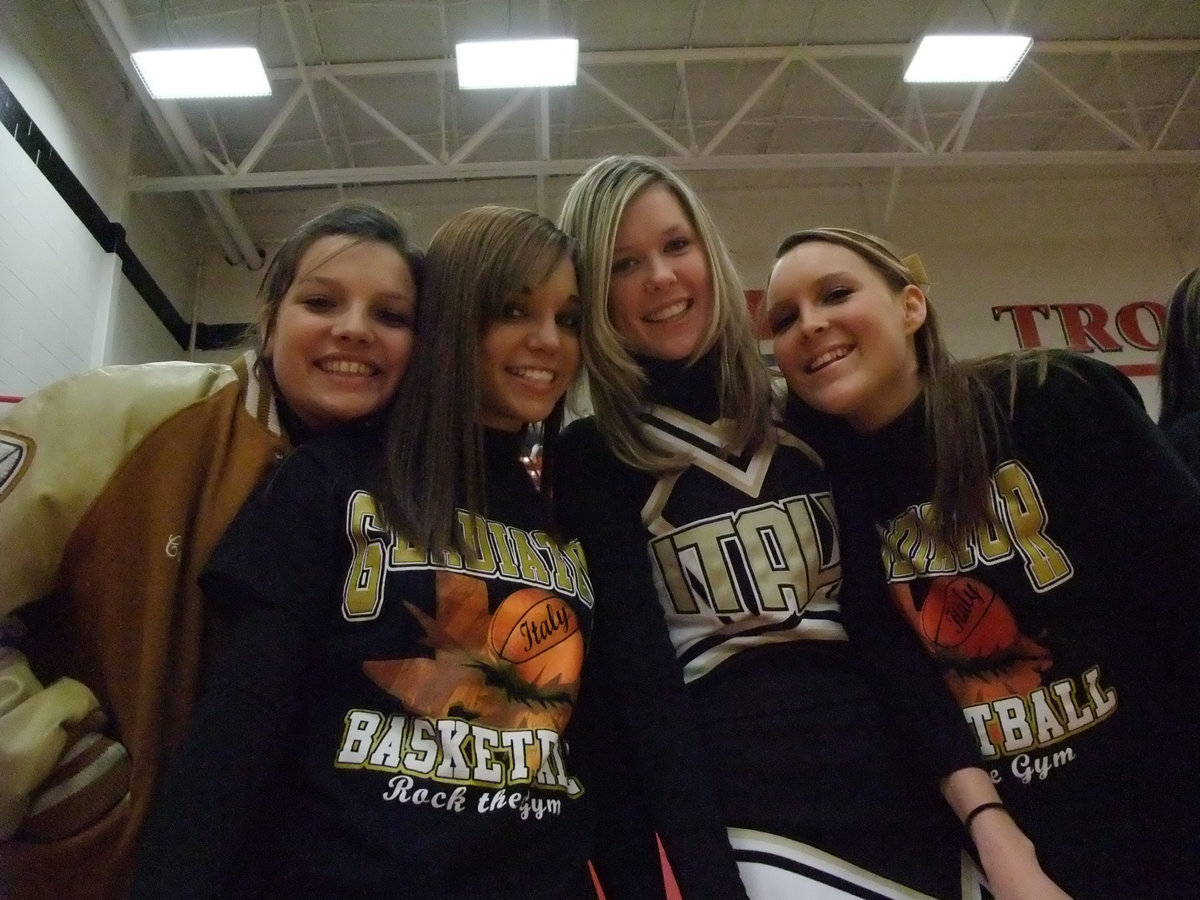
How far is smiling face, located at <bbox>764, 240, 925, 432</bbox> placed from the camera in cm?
126

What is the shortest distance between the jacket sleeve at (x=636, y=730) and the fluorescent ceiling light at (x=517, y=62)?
340cm

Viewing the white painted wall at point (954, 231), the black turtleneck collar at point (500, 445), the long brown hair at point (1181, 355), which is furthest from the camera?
the white painted wall at point (954, 231)

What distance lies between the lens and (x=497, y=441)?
4.06 feet

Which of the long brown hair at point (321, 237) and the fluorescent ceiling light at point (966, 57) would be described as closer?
the long brown hair at point (321, 237)

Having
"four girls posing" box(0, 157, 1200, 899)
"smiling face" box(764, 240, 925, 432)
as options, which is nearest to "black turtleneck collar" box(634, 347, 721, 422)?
"four girls posing" box(0, 157, 1200, 899)

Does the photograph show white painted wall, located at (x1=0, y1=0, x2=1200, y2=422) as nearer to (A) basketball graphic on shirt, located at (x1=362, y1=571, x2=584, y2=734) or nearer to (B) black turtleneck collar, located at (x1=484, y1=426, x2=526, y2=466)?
(B) black turtleneck collar, located at (x1=484, y1=426, x2=526, y2=466)

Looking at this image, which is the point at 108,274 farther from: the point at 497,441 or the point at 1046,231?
the point at 1046,231

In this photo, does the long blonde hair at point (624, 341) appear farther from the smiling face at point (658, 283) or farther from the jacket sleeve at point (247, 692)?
the jacket sleeve at point (247, 692)

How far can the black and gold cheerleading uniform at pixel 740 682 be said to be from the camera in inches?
38.5

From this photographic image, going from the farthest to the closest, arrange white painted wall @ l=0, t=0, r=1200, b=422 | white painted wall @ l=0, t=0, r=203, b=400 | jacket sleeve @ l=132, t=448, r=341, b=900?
white painted wall @ l=0, t=0, r=1200, b=422 → white painted wall @ l=0, t=0, r=203, b=400 → jacket sleeve @ l=132, t=448, r=341, b=900

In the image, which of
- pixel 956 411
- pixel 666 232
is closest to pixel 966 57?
pixel 666 232

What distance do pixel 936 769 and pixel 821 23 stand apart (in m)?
4.96

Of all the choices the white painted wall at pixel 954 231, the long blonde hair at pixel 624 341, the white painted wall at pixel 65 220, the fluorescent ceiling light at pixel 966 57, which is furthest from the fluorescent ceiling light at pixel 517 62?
the long blonde hair at pixel 624 341

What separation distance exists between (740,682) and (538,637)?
313 mm
